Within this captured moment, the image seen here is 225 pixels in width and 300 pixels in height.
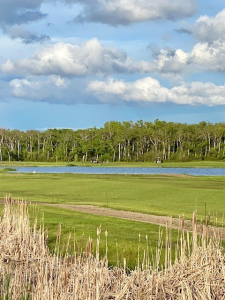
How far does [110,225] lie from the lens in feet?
58.1

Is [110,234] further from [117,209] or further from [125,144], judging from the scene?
[125,144]

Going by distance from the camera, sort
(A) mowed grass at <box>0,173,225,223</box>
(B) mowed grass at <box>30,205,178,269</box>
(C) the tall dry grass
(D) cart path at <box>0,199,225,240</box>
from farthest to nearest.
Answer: (A) mowed grass at <box>0,173,225,223</box> < (D) cart path at <box>0,199,225,240</box> < (B) mowed grass at <box>30,205,178,269</box> < (C) the tall dry grass

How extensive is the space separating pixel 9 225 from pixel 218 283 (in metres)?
6.81

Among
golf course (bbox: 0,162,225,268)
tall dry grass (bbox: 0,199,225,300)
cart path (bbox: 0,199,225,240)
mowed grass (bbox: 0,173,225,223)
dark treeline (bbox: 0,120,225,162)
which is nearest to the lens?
tall dry grass (bbox: 0,199,225,300)

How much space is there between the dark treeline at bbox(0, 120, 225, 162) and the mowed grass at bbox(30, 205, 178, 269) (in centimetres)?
10245

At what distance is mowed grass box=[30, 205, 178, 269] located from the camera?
13438 millimetres

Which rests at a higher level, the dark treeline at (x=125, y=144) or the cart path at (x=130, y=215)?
the dark treeline at (x=125, y=144)

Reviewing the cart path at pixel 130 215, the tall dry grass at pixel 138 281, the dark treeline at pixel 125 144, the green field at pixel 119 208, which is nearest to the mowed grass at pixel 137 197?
the green field at pixel 119 208

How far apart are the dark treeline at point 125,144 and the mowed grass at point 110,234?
102 metres

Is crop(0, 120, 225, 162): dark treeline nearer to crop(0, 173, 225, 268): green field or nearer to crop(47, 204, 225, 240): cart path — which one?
crop(0, 173, 225, 268): green field

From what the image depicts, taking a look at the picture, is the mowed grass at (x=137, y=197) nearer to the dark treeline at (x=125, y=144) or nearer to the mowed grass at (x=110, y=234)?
the mowed grass at (x=110, y=234)

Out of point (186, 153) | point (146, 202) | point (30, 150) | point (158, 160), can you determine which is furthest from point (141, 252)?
point (30, 150)

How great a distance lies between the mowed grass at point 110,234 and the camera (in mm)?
13438

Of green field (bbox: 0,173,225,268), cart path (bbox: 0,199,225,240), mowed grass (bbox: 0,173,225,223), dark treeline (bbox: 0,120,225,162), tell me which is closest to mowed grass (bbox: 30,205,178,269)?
green field (bbox: 0,173,225,268)
